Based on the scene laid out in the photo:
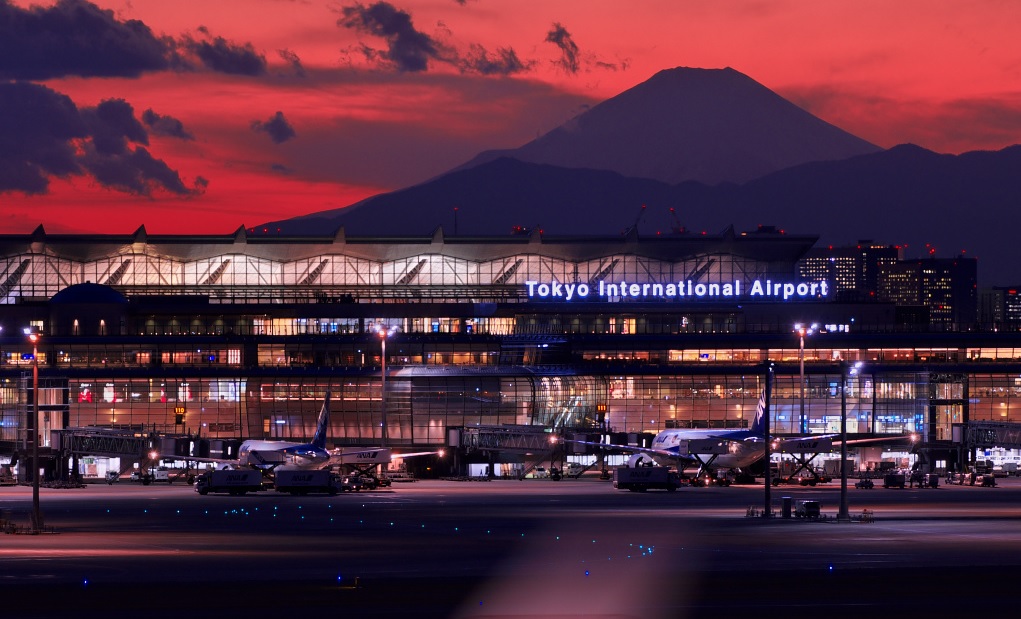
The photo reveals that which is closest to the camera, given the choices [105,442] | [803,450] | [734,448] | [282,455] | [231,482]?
[231,482]

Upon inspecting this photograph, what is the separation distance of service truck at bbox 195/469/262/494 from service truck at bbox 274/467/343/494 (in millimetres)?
1835

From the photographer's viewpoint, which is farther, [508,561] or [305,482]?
[305,482]

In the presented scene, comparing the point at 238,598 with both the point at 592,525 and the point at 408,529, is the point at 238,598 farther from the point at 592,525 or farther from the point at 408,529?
the point at 592,525

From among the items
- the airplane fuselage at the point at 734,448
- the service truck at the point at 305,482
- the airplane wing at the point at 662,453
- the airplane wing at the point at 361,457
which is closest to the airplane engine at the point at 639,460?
the airplane wing at the point at 662,453

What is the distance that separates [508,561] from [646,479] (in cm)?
6749

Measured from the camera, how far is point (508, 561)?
62.2 m

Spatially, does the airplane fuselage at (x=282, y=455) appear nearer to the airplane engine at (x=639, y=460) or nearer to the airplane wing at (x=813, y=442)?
the airplane engine at (x=639, y=460)

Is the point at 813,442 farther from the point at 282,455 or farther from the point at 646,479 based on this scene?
the point at 282,455

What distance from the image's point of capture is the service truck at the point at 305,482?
12475 cm

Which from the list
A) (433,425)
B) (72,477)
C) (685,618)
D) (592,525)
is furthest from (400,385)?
(685,618)

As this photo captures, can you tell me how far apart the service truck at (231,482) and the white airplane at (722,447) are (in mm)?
43557

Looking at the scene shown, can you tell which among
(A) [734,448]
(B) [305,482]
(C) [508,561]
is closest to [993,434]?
(A) [734,448]

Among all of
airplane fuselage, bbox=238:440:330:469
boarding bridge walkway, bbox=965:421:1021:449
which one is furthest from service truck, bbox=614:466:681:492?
boarding bridge walkway, bbox=965:421:1021:449

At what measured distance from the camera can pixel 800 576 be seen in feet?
182
